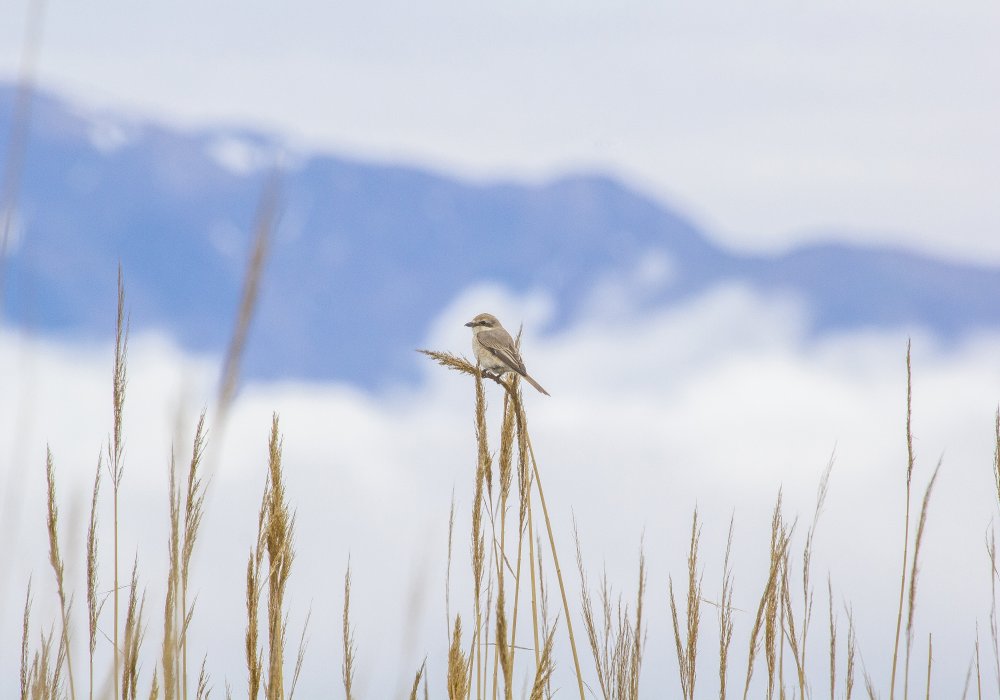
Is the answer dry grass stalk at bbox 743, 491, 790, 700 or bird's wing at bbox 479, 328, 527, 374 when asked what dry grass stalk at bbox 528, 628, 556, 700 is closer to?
dry grass stalk at bbox 743, 491, 790, 700

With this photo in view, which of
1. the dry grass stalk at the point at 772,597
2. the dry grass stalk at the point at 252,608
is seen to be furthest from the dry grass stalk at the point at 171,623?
the dry grass stalk at the point at 772,597

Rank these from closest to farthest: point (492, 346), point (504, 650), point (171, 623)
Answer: point (171, 623)
point (504, 650)
point (492, 346)

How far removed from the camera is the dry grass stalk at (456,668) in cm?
227

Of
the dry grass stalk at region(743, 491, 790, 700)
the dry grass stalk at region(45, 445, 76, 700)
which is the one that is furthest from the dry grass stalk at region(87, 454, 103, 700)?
the dry grass stalk at region(743, 491, 790, 700)

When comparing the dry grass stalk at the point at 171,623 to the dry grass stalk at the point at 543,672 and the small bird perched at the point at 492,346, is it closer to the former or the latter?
the dry grass stalk at the point at 543,672

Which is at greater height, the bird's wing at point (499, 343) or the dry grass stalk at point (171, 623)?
the bird's wing at point (499, 343)

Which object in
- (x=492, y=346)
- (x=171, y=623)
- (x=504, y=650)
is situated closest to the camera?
(x=171, y=623)

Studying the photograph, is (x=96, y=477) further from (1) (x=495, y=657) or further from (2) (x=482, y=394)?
(1) (x=495, y=657)

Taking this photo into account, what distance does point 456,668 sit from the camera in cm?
229

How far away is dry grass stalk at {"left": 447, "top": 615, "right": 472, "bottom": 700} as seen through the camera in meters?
2.27

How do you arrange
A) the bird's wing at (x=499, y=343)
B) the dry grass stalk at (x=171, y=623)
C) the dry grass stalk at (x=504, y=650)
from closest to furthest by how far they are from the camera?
the dry grass stalk at (x=171, y=623), the dry grass stalk at (x=504, y=650), the bird's wing at (x=499, y=343)

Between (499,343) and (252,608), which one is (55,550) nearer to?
(252,608)

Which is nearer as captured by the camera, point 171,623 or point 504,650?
point 171,623

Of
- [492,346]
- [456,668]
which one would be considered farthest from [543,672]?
[492,346]
